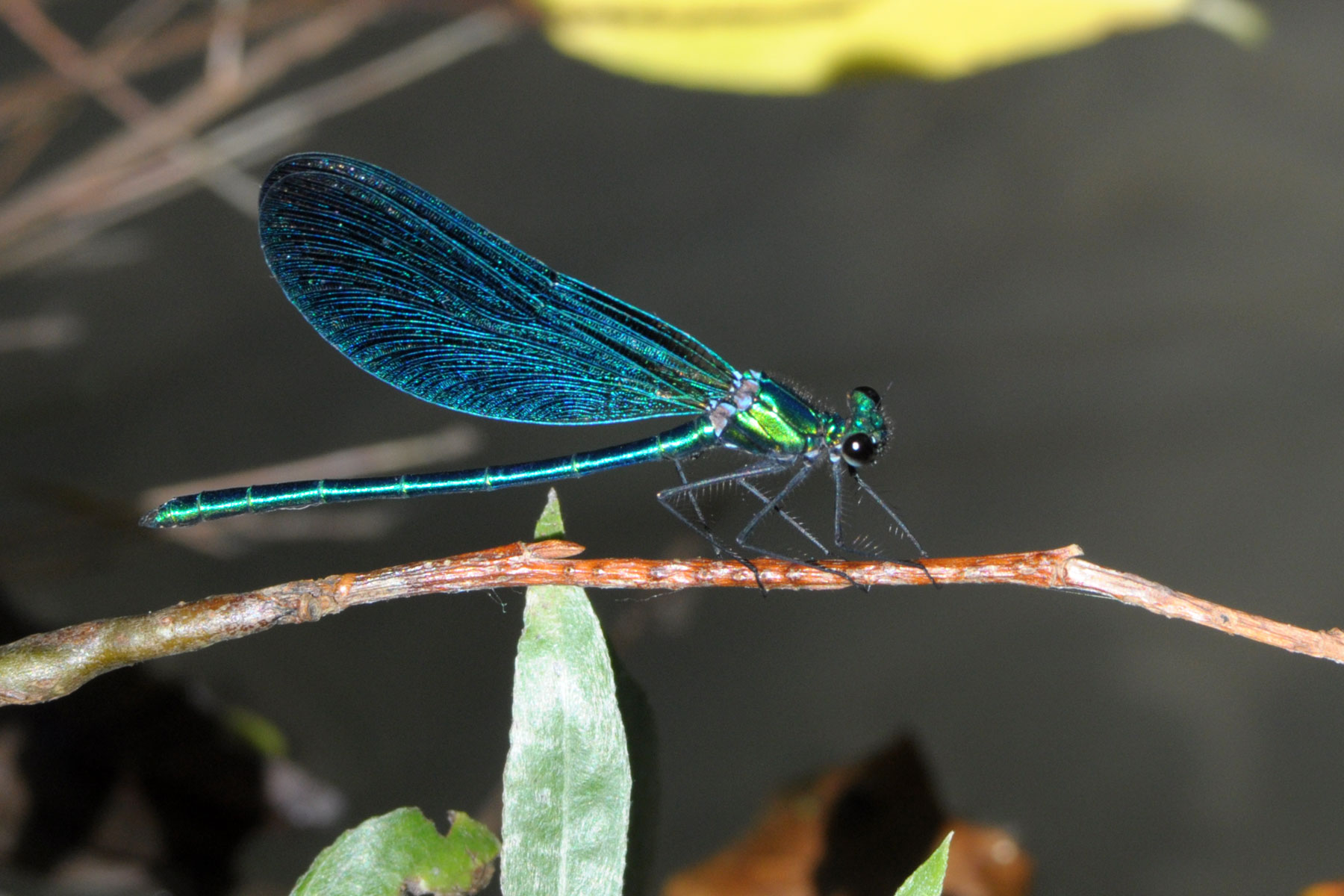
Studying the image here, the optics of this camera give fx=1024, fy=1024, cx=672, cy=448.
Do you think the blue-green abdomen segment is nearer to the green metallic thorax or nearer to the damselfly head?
the green metallic thorax

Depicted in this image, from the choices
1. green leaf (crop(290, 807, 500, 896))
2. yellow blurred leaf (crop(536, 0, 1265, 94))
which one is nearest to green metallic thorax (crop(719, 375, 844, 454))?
green leaf (crop(290, 807, 500, 896))

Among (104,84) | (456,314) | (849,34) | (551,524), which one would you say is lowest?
(551,524)

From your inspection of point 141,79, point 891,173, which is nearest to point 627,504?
point 891,173

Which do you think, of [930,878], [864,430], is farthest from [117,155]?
[930,878]

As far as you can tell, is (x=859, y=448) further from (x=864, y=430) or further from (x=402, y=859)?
(x=402, y=859)

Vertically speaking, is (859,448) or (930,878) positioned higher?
(859,448)

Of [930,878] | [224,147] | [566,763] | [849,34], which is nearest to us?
[930,878]

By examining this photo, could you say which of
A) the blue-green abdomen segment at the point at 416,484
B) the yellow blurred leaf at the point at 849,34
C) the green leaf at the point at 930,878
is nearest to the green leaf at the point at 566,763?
the green leaf at the point at 930,878
